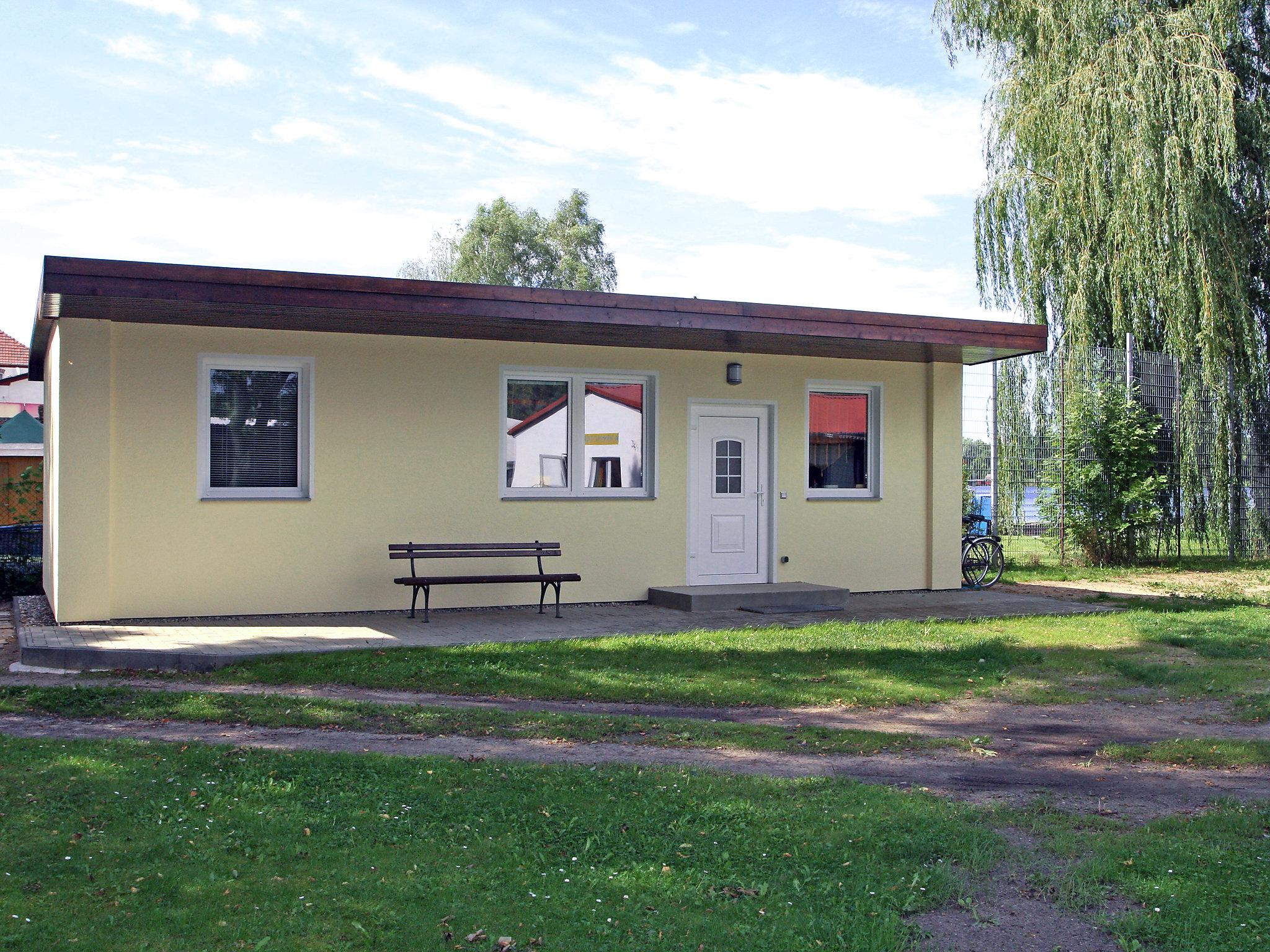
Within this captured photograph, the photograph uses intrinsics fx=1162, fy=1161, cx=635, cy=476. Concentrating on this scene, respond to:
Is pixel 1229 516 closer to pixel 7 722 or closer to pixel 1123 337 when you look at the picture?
pixel 1123 337

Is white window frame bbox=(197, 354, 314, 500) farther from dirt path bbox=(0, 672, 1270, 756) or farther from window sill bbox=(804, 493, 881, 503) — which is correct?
window sill bbox=(804, 493, 881, 503)

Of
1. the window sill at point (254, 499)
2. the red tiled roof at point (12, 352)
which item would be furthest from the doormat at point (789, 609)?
the red tiled roof at point (12, 352)

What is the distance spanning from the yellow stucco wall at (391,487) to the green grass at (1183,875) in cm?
806

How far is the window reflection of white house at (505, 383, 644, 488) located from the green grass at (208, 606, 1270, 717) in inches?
117

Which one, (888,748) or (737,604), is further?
(737,604)

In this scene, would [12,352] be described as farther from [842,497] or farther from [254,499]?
[842,497]

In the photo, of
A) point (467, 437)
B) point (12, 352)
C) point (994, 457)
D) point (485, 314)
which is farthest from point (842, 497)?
point (12, 352)

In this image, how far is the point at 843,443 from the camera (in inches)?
557

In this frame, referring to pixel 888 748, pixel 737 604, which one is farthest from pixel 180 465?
pixel 888 748

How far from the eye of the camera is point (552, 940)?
3.79 m

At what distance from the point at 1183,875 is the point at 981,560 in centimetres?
1108

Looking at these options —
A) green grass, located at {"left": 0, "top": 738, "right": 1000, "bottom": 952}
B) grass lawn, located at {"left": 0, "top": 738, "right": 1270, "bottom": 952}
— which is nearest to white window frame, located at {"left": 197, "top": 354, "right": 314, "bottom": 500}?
green grass, located at {"left": 0, "top": 738, "right": 1000, "bottom": 952}

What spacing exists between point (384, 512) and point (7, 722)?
16.8ft

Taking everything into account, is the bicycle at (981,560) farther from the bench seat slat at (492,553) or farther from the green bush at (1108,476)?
the bench seat slat at (492,553)
